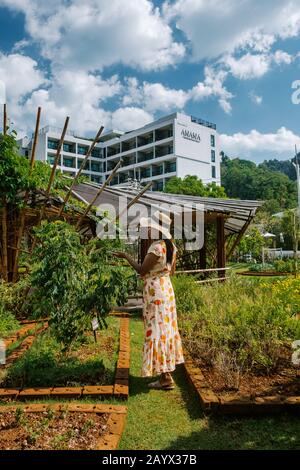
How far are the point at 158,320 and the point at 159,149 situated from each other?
5224 cm

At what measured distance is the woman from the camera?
3.77 m

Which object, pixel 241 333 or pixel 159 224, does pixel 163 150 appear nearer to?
pixel 241 333

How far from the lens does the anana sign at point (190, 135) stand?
51.5m

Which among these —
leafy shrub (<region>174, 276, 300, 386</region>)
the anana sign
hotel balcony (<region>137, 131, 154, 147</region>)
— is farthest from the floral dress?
hotel balcony (<region>137, 131, 154, 147</region>)

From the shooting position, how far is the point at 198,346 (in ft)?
15.1

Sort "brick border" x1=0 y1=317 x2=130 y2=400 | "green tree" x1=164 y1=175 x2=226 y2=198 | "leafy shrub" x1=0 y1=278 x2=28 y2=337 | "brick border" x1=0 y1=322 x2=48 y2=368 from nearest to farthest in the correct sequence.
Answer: "brick border" x1=0 y1=317 x2=130 y2=400
"brick border" x1=0 y1=322 x2=48 y2=368
"leafy shrub" x1=0 y1=278 x2=28 y2=337
"green tree" x1=164 y1=175 x2=226 y2=198

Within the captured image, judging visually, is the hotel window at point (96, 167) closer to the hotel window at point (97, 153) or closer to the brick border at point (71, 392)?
the hotel window at point (97, 153)

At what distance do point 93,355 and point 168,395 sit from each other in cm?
124

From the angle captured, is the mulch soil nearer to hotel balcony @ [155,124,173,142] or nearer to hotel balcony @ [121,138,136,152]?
hotel balcony @ [155,124,173,142]

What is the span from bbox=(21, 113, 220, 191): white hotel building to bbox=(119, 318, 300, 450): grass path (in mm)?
45437
